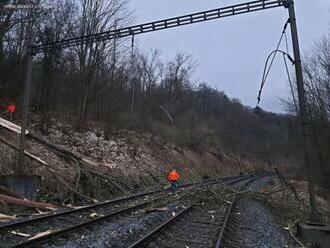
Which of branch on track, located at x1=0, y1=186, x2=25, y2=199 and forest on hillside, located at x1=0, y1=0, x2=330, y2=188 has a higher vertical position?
forest on hillside, located at x1=0, y1=0, x2=330, y2=188

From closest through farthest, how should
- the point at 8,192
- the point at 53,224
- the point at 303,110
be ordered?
1. the point at 53,224
2. the point at 303,110
3. the point at 8,192

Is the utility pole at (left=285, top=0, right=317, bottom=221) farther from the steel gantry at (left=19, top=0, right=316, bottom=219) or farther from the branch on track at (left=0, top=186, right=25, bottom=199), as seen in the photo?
the branch on track at (left=0, top=186, right=25, bottom=199)

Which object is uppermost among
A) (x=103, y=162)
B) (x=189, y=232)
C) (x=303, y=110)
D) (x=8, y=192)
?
(x=303, y=110)

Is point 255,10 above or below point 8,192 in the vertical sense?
above

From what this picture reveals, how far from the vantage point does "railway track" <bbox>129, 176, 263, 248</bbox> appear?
28.3ft

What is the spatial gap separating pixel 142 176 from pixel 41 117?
871 centimetres

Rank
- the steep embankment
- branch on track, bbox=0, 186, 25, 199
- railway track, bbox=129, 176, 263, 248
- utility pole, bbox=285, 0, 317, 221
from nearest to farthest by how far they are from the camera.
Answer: railway track, bbox=129, 176, 263, 248
utility pole, bbox=285, 0, 317, 221
branch on track, bbox=0, 186, 25, 199
the steep embankment

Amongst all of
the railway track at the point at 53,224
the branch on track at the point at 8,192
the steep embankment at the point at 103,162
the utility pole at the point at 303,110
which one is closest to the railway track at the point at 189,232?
the railway track at the point at 53,224

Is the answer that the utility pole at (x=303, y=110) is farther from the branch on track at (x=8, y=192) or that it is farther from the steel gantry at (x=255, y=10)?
the branch on track at (x=8, y=192)

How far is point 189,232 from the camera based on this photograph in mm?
10250

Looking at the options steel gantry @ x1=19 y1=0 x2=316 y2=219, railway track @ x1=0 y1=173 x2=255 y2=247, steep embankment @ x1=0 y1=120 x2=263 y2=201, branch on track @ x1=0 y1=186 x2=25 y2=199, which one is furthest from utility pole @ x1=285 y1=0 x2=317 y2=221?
branch on track @ x1=0 y1=186 x2=25 y2=199

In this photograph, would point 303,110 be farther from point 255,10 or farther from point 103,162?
point 103,162

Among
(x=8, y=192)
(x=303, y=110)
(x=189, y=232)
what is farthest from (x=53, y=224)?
(x=303, y=110)

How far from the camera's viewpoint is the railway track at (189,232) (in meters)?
8.62
